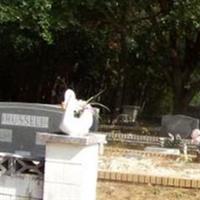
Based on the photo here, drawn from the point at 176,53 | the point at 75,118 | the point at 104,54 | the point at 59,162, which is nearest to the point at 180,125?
the point at 176,53

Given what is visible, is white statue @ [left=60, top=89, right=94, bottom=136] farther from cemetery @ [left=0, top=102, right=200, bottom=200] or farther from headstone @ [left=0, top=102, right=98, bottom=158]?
headstone @ [left=0, top=102, right=98, bottom=158]

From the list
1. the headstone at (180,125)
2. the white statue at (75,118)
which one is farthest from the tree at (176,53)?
the white statue at (75,118)

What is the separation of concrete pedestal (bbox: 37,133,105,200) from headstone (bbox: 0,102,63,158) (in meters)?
1.12

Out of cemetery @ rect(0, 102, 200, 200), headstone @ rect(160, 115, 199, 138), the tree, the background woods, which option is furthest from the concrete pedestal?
the tree

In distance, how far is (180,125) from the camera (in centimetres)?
1533

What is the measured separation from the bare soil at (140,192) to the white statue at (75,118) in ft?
3.88

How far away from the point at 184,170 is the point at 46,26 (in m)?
6.38

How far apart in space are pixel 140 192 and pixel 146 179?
0.53ft

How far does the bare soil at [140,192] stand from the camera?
7012 mm

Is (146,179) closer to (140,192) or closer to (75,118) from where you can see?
(140,192)

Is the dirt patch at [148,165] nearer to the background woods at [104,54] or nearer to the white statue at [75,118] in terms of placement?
the white statue at [75,118]

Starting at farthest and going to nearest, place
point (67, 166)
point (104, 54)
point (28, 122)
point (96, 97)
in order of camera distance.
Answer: point (104, 54), point (96, 97), point (28, 122), point (67, 166)

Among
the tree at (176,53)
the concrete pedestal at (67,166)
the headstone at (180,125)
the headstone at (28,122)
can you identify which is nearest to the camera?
the concrete pedestal at (67,166)

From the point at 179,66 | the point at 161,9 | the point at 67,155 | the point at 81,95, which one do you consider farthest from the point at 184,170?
the point at 81,95
